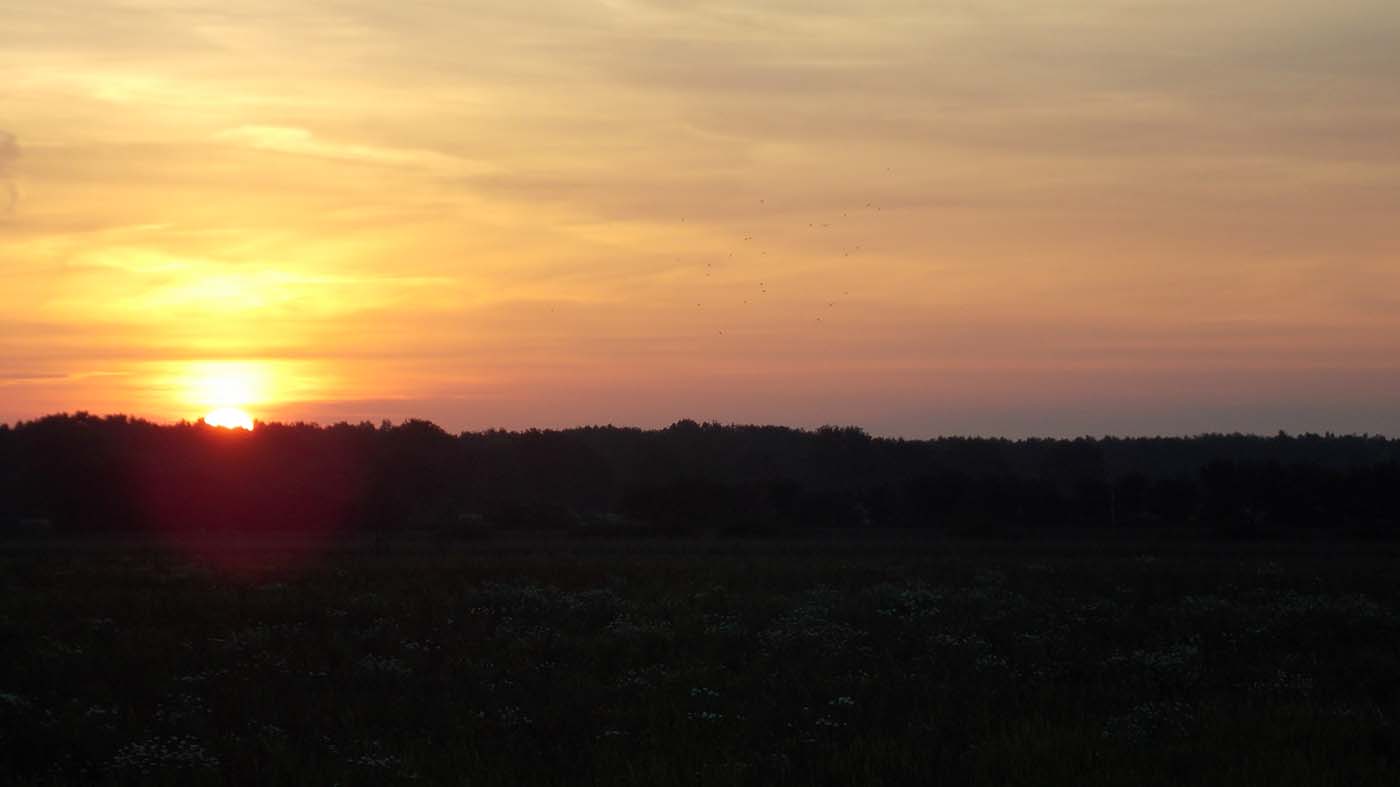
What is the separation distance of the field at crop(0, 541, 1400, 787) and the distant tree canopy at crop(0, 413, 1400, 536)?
27.3 metres

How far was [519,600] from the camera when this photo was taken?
94.7ft

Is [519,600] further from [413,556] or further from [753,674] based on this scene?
[413,556]

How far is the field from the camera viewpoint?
14016mm

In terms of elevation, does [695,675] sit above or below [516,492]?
below

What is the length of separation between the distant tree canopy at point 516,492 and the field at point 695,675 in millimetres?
27286

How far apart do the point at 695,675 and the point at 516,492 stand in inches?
2965

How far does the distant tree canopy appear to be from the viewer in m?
63.7

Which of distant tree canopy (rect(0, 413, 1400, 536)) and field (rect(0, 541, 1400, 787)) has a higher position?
distant tree canopy (rect(0, 413, 1400, 536))

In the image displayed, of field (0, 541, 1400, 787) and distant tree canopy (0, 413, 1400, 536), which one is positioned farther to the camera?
distant tree canopy (0, 413, 1400, 536)

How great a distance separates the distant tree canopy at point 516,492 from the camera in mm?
63719

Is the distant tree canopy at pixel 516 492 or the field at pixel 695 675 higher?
A: the distant tree canopy at pixel 516 492

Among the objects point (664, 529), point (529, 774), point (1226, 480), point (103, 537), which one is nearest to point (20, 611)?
point (529, 774)

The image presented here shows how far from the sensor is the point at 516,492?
308 feet

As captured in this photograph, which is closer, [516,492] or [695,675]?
[695,675]
